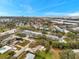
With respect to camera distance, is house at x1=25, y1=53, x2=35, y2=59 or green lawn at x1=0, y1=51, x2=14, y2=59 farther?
green lawn at x1=0, y1=51, x2=14, y2=59

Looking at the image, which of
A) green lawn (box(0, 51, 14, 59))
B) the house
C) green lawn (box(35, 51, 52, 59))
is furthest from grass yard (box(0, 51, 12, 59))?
green lawn (box(35, 51, 52, 59))

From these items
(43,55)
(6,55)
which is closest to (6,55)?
(6,55)

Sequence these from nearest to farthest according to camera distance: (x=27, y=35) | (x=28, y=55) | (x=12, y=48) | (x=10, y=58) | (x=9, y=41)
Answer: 1. (x=10, y=58)
2. (x=28, y=55)
3. (x=12, y=48)
4. (x=9, y=41)
5. (x=27, y=35)

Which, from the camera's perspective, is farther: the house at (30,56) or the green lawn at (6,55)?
the green lawn at (6,55)

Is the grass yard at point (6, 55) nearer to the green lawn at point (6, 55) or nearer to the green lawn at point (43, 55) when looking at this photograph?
the green lawn at point (6, 55)

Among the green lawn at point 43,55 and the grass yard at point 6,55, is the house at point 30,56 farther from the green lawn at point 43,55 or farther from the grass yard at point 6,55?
the grass yard at point 6,55

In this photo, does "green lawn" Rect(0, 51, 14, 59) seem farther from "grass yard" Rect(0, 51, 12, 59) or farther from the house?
the house

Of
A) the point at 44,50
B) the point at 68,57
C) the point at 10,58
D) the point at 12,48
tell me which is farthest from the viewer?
the point at 12,48

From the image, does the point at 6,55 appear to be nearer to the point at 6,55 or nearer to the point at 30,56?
the point at 6,55

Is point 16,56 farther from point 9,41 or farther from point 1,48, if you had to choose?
point 9,41

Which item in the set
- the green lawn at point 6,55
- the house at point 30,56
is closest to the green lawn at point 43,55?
the house at point 30,56

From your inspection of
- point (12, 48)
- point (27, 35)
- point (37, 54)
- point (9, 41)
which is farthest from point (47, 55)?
point (27, 35)
